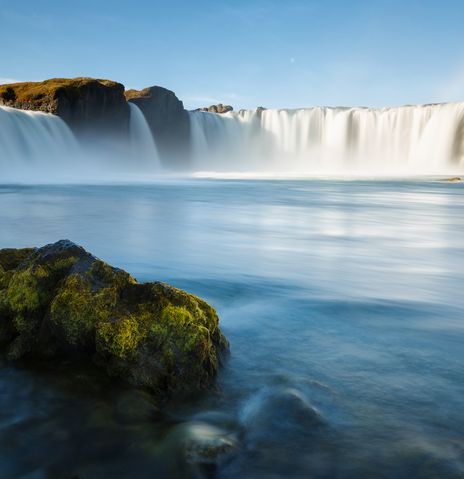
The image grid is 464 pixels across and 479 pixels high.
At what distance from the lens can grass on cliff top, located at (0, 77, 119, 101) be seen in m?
50.6

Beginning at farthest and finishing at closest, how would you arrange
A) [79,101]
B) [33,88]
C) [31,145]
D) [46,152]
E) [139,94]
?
1. [139,94]
2. [33,88]
3. [79,101]
4. [46,152]
5. [31,145]

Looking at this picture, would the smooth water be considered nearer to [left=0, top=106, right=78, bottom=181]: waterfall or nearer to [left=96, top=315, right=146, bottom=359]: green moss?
[left=96, top=315, right=146, bottom=359]: green moss

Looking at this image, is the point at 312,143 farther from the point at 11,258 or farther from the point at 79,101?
the point at 11,258

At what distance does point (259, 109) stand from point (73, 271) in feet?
261

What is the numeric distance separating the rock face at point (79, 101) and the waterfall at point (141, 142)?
1.90 metres

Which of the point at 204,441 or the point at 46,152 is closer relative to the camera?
the point at 204,441

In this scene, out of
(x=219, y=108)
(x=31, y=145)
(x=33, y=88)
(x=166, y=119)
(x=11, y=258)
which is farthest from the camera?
(x=219, y=108)

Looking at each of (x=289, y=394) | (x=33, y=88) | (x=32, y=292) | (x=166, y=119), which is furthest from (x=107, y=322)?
(x=166, y=119)

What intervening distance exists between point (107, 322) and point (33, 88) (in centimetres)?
5666

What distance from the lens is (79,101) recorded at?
52.2m

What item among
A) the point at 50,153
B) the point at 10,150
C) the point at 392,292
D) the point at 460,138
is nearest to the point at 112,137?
the point at 50,153

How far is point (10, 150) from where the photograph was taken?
40.0m

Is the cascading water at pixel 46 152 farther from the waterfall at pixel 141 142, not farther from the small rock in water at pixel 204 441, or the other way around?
the small rock in water at pixel 204 441

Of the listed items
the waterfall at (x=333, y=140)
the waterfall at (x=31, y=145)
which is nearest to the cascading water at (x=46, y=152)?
the waterfall at (x=31, y=145)
